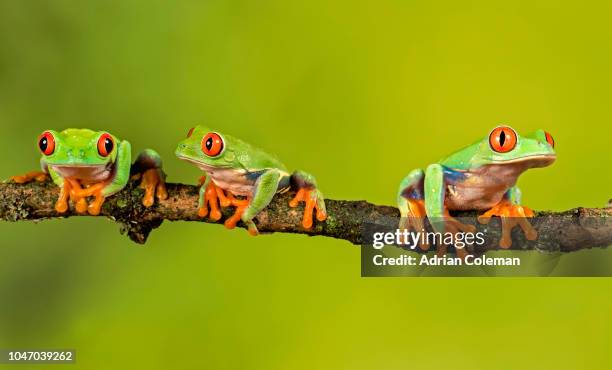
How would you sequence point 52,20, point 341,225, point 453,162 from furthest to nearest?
point 52,20, point 453,162, point 341,225

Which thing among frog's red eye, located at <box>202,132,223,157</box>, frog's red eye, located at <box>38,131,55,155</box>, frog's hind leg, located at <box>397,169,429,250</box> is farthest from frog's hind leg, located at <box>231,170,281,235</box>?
frog's red eye, located at <box>38,131,55,155</box>

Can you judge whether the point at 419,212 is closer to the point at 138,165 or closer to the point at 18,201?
the point at 138,165

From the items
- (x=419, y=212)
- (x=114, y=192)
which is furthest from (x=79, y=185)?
(x=419, y=212)

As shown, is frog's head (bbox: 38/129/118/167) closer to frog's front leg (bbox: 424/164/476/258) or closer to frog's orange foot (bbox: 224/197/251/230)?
frog's orange foot (bbox: 224/197/251/230)

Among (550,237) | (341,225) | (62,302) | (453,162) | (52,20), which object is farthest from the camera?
(52,20)

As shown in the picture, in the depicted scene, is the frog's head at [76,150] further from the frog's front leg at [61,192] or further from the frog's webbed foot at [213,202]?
the frog's webbed foot at [213,202]

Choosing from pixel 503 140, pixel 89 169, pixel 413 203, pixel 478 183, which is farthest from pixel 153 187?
pixel 503 140
